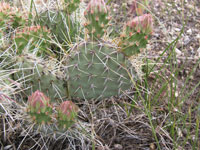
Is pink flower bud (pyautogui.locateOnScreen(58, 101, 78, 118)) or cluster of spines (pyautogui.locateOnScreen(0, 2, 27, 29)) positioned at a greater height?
cluster of spines (pyautogui.locateOnScreen(0, 2, 27, 29))

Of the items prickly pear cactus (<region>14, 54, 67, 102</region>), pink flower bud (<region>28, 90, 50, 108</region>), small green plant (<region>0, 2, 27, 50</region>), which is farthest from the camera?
small green plant (<region>0, 2, 27, 50</region>)

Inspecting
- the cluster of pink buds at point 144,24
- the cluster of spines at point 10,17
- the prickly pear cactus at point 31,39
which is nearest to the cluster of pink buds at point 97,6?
the cluster of pink buds at point 144,24

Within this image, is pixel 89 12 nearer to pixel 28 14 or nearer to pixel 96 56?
pixel 96 56

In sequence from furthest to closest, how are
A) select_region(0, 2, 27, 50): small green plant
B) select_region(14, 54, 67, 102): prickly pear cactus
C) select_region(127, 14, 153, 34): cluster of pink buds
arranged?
select_region(0, 2, 27, 50): small green plant → select_region(14, 54, 67, 102): prickly pear cactus → select_region(127, 14, 153, 34): cluster of pink buds

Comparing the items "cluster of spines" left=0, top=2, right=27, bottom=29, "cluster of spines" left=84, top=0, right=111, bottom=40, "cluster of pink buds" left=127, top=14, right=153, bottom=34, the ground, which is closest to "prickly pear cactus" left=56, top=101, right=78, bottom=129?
the ground

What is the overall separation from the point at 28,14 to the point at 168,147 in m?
1.20

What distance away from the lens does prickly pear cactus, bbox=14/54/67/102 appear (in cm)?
130

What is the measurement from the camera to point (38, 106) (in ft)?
3.55

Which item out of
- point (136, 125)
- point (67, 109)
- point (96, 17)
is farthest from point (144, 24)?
point (136, 125)

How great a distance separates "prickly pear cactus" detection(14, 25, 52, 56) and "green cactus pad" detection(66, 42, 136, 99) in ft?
0.66

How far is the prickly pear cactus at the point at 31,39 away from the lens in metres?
1.31

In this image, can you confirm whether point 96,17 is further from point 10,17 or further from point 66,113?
point 10,17

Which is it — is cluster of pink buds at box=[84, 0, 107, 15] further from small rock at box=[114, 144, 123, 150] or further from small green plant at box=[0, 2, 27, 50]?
small rock at box=[114, 144, 123, 150]

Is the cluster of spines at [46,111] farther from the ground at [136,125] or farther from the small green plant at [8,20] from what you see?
the small green plant at [8,20]
